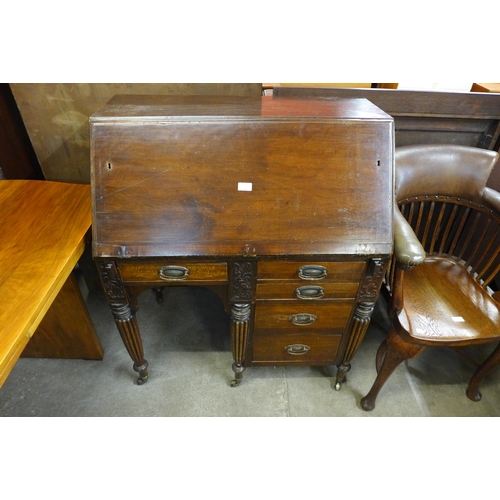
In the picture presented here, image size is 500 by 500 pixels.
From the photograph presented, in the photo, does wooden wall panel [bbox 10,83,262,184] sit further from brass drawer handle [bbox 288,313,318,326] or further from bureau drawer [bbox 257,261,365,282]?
A: brass drawer handle [bbox 288,313,318,326]

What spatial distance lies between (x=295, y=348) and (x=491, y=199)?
1022 millimetres

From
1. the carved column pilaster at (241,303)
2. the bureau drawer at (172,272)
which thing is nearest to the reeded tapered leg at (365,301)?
the carved column pilaster at (241,303)

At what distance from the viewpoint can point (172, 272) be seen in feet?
3.71

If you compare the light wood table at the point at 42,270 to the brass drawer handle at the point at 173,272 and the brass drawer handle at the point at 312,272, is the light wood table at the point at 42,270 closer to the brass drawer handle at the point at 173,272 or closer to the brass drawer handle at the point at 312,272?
the brass drawer handle at the point at 173,272

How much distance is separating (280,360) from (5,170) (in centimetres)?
169

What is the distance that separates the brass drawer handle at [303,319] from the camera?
1.31 m

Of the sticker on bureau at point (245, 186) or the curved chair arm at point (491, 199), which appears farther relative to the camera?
the curved chair arm at point (491, 199)

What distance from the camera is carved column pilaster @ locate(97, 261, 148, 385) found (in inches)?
43.9

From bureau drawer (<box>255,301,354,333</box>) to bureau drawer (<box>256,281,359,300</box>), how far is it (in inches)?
1.6

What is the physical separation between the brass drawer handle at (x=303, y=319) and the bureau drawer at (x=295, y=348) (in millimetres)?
91

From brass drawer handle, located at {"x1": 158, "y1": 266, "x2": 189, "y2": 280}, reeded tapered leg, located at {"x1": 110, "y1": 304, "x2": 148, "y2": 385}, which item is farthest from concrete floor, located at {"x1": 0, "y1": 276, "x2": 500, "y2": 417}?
brass drawer handle, located at {"x1": 158, "y1": 266, "x2": 189, "y2": 280}

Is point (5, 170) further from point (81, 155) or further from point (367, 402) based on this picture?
point (367, 402)

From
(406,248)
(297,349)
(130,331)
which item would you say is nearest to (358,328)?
(297,349)

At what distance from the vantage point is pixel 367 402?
5.01 feet
